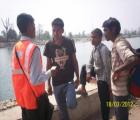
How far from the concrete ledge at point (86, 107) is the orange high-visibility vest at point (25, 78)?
2.42 metres

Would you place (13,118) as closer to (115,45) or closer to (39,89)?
(39,89)

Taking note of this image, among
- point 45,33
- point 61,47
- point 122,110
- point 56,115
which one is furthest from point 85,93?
point 45,33

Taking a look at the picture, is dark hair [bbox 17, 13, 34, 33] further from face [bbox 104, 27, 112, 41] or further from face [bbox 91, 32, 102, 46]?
face [bbox 91, 32, 102, 46]

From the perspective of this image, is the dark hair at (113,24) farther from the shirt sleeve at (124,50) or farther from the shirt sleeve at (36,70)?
the shirt sleeve at (36,70)

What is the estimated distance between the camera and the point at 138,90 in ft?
12.0

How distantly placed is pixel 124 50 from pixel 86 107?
2.83 m

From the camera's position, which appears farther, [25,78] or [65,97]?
[65,97]

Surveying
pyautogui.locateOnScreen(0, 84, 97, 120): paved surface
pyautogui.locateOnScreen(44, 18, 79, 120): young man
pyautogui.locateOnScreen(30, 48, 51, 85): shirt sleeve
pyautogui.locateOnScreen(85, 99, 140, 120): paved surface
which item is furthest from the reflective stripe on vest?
pyautogui.locateOnScreen(85, 99, 140, 120): paved surface

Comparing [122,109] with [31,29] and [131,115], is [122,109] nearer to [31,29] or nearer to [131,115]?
[31,29]

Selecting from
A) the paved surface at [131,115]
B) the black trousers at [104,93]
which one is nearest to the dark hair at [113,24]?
the black trousers at [104,93]

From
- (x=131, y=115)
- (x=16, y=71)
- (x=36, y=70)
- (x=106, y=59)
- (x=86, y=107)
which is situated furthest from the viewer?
(x=131, y=115)

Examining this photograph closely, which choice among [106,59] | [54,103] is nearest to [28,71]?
[106,59]

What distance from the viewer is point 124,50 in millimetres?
3775

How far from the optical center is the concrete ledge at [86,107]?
6129 millimetres
